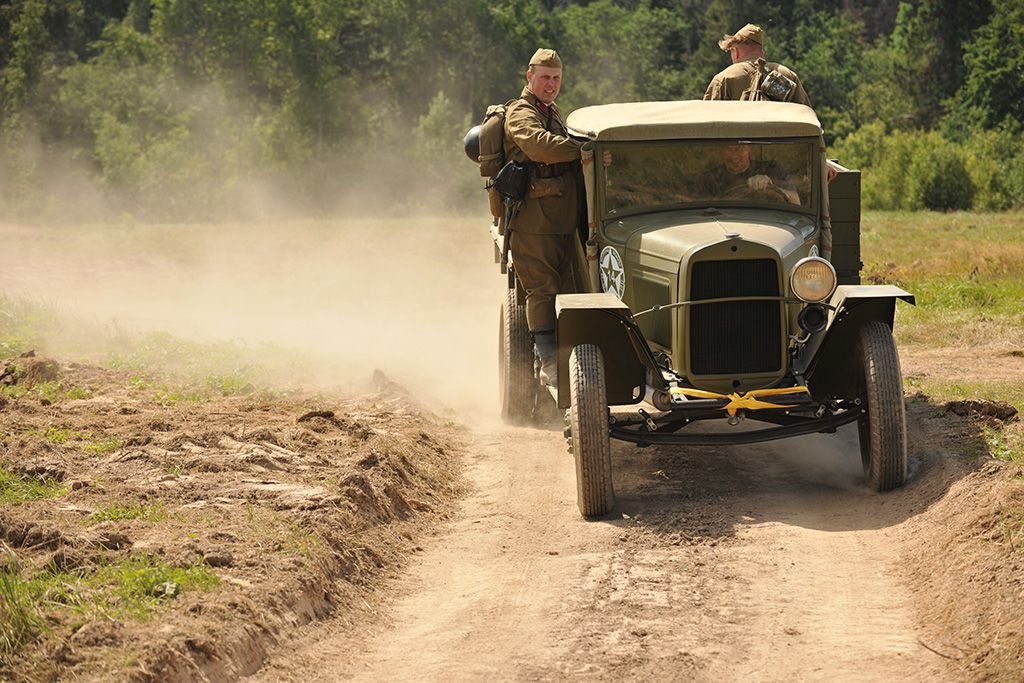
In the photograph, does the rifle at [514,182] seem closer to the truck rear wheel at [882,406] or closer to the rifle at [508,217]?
the rifle at [508,217]

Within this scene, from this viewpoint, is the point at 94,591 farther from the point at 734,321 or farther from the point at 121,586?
the point at 734,321

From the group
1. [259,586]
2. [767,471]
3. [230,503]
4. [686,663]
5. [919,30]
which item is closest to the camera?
[686,663]

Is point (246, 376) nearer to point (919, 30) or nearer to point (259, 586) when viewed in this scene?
point (259, 586)

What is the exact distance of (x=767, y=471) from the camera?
29.6 feet

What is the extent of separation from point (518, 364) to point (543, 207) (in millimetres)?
1427

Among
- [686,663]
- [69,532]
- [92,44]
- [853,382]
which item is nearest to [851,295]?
[853,382]

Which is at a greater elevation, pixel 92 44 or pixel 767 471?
pixel 92 44

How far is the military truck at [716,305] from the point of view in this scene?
26.2 feet

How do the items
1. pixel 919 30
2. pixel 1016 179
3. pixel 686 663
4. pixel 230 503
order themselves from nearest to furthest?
1. pixel 686 663
2. pixel 230 503
3. pixel 1016 179
4. pixel 919 30

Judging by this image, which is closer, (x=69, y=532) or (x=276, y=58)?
(x=69, y=532)

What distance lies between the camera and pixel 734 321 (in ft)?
26.8

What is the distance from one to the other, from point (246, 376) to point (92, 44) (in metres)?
43.5

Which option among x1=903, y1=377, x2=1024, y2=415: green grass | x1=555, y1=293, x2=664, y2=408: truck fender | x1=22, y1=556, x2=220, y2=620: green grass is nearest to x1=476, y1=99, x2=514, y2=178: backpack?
x1=555, y1=293, x2=664, y2=408: truck fender


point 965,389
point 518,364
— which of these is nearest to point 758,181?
point 518,364
